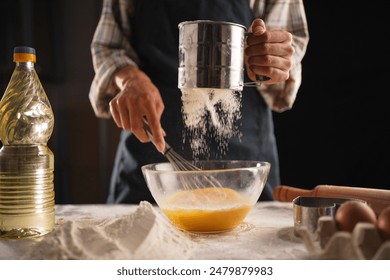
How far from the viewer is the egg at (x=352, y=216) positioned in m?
0.60

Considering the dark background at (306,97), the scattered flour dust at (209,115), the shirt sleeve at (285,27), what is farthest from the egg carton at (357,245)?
the dark background at (306,97)

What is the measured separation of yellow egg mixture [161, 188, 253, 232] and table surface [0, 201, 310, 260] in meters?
0.02

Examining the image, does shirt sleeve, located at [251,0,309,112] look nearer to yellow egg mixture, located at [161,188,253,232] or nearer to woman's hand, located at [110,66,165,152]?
woman's hand, located at [110,66,165,152]

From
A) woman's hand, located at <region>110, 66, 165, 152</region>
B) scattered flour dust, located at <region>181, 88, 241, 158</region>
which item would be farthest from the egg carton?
woman's hand, located at <region>110, 66, 165, 152</region>

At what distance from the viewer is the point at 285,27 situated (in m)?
1.21

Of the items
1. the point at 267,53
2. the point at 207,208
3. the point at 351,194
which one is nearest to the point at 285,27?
the point at 267,53

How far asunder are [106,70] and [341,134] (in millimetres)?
1062

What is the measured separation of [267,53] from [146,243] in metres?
0.42

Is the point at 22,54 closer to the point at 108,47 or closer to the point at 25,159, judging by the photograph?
the point at 25,159

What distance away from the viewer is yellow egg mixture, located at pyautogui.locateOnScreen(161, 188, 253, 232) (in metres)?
0.72

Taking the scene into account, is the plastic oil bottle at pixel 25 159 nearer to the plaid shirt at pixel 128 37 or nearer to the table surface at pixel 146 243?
the table surface at pixel 146 243

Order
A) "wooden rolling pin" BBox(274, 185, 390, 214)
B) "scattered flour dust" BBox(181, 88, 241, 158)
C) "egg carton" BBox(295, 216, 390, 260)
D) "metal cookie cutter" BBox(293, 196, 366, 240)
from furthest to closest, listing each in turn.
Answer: "scattered flour dust" BBox(181, 88, 241, 158)
"wooden rolling pin" BBox(274, 185, 390, 214)
"metal cookie cutter" BBox(293, 196, 366, 240)
"egg carton" BBox(295, 216, 390, 260)

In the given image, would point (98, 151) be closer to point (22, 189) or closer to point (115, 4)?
point (115, 4)
